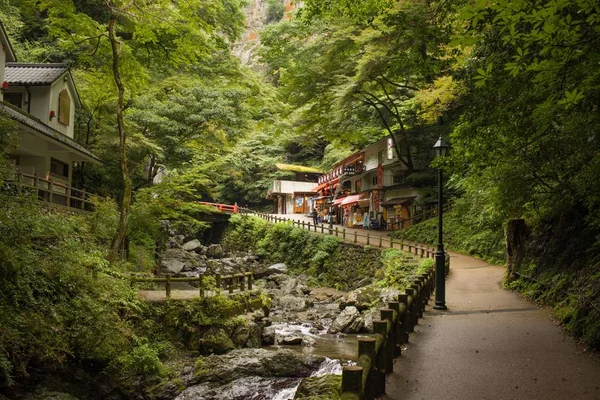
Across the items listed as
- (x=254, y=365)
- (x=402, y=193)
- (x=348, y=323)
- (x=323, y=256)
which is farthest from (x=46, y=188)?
(x=402, y=193)

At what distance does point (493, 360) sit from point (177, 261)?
948 inches

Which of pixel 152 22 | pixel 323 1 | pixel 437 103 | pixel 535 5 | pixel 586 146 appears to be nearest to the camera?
pixel 535 5

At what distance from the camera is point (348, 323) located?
14.7 m

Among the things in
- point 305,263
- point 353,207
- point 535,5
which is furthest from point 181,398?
point 353,207

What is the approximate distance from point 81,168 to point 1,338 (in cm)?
1685

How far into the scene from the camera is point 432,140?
3098 cm

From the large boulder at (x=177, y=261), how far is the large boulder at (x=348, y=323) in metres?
12.9

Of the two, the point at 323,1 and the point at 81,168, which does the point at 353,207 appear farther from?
the point at 323,1

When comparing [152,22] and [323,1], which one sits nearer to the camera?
[323,1]

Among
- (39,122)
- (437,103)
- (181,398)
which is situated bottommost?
(181,398)

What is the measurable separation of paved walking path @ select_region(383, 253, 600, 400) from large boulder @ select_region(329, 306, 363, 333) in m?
3.99

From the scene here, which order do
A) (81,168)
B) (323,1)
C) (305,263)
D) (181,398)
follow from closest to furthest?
(181,398), (323,1), (81,168), (305,263)

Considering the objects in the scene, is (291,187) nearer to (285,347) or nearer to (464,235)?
(464,235)

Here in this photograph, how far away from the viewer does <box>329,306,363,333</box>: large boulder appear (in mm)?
14445
